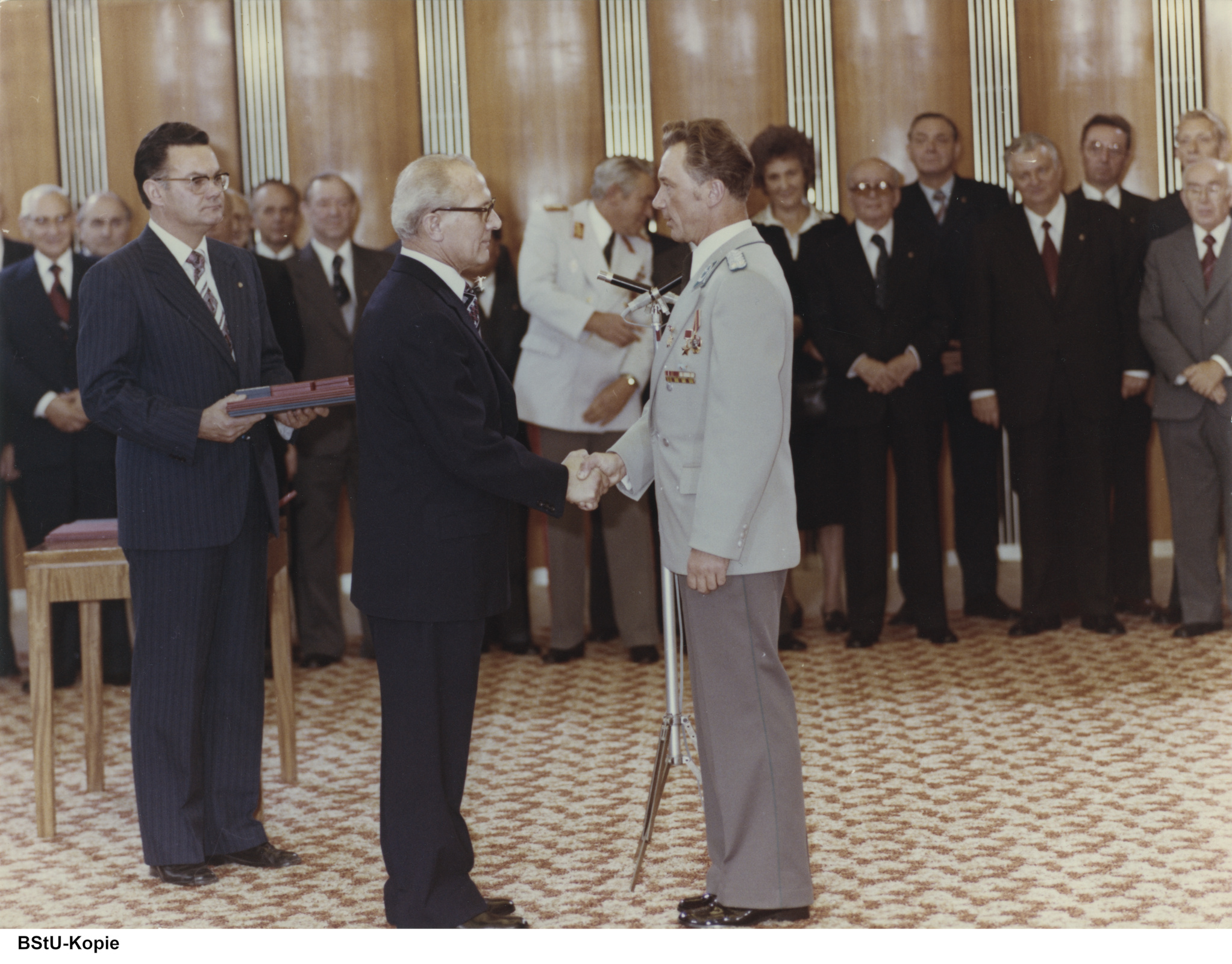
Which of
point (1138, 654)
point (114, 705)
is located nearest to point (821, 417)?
point (1138, 654)

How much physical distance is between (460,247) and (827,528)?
3200mm

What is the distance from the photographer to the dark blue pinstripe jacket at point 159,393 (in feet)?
10.1

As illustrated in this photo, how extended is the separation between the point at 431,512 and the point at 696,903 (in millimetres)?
966

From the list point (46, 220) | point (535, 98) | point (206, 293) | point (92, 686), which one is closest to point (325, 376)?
point (46, 220)

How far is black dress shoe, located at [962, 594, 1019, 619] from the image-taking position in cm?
569

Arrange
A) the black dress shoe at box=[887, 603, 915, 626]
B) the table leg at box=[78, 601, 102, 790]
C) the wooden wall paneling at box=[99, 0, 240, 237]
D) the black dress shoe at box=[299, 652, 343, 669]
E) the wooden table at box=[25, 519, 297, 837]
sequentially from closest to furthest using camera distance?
the wooden table at box=[25, 519, 297, 837] < the table leg at box=[78, 601, 102, 790] < the black dress shoe at box=[299, 652, 343, 669] < the black dress shoe at box=[887, 603, 915, 626] < the wooden wall paneling at box=[99, 0, 240, 237]

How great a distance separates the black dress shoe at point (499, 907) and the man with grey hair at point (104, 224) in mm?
3603

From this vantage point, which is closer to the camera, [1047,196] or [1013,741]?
A: [1013,741]

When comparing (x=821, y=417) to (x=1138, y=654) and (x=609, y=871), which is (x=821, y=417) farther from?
(x=609, y=871)

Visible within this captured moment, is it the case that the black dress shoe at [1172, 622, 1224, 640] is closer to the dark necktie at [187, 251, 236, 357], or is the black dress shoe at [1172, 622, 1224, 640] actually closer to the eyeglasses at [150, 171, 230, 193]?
the dark necktie at [187, 251, 236, 357]

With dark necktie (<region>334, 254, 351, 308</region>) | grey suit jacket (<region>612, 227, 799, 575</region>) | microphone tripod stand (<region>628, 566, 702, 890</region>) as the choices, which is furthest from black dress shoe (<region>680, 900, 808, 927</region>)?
dark necktie (<region>334, 254, 351, 308</region>)

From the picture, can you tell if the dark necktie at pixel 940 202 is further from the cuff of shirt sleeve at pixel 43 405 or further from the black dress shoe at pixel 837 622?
the cuff of shirt sleeve at pixel 43 405

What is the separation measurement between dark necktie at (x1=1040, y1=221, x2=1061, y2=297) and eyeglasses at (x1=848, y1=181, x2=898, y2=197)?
0.66 meters

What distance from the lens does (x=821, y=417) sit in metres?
5.34
